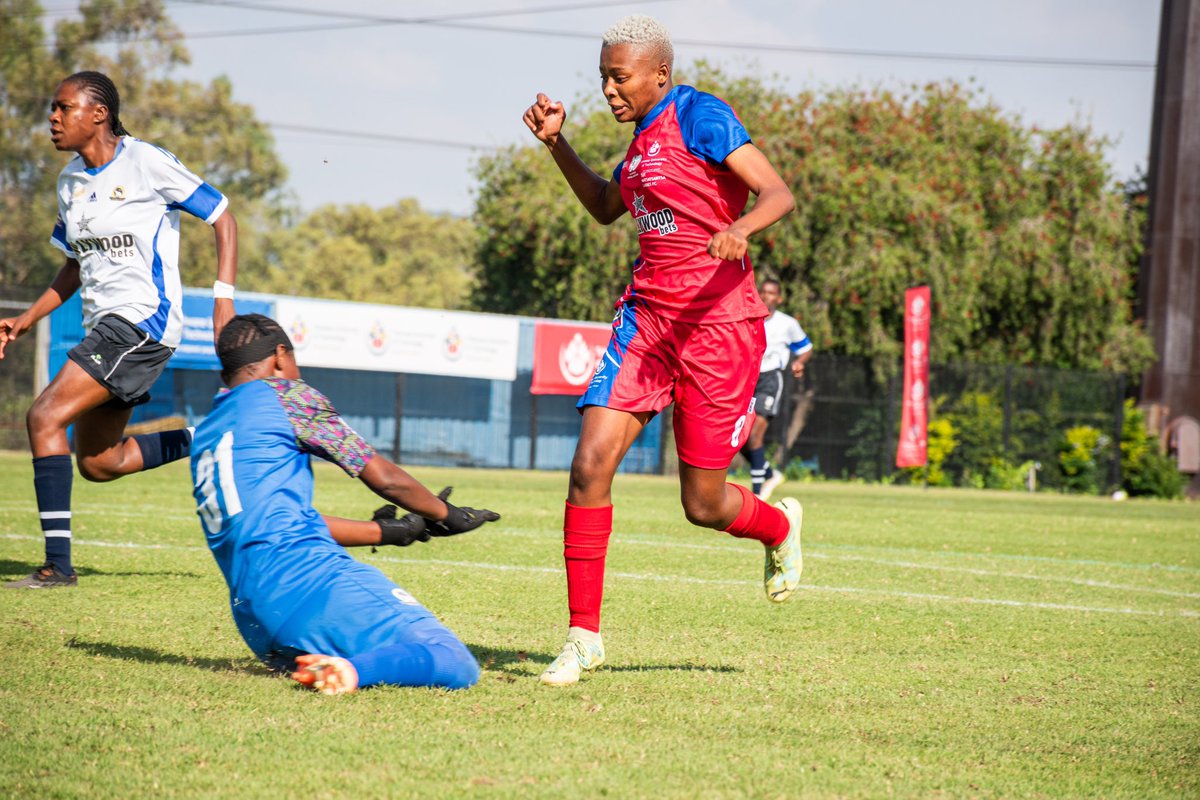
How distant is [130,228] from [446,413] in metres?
19.2

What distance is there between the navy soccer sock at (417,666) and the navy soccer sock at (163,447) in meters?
2.79

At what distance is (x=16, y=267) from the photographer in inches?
1849

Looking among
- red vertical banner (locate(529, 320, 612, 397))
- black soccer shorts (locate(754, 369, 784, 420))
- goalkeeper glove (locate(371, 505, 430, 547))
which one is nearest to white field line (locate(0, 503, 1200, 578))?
black soccer shorts (locate(754, 369, 784, 420))

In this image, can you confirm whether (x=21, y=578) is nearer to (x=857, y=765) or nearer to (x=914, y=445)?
(x=857, y=765)

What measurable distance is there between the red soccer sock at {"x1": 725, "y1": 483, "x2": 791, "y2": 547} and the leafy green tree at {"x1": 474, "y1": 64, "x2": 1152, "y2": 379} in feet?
77.2

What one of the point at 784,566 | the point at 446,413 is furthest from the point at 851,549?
the point at 446,413

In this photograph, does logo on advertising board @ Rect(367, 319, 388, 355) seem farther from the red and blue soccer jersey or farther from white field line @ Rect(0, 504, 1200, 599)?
the red and blue soccer jersey

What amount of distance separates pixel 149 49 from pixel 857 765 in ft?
168

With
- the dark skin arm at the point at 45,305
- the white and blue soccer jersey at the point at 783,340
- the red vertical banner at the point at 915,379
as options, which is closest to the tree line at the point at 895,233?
the red vertical banner at the point at 915,379

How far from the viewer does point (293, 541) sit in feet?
13.9

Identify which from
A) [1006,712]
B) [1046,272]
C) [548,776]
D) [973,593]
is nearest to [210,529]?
[548,776]

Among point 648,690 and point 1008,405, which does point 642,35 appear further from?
point 1008,405

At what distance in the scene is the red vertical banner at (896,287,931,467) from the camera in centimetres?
2461

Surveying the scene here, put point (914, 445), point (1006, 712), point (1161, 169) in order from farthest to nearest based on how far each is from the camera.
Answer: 1. point (1161, 169)
2. point (914, 445)
3. point (1006, 712)
